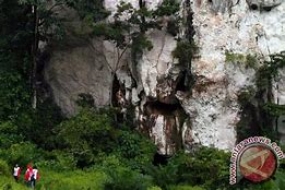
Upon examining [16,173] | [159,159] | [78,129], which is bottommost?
[16,173]

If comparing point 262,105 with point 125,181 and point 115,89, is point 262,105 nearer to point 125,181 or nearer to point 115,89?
point 115,89

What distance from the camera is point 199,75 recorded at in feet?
63.0

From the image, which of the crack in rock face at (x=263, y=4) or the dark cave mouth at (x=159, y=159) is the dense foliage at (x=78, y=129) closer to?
the dark cave mouth at (x=159, y=159)

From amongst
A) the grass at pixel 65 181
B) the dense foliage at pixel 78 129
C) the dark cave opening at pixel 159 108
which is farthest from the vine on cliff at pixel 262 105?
the grass at pixel 65 181

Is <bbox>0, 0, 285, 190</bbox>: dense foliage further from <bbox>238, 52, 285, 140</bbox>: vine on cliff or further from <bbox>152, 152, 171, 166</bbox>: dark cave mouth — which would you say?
<bbox>152, 152, 171, 166</bbox>: dark cave mouth

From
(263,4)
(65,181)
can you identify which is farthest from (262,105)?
(65,181)

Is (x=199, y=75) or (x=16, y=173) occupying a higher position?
(x=199, y=75)

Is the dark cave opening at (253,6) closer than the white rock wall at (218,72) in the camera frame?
No

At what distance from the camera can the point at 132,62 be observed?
800 inches

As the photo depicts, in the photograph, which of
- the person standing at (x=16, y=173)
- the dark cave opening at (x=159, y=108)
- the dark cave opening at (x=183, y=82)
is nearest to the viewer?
the person standing at (x=16, y=173)

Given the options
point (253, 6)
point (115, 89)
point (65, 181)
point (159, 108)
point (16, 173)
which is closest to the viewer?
point (16, 173)

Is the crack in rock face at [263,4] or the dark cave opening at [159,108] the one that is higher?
the crack in rock face at [263,4]

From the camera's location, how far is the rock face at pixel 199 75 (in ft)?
63.0

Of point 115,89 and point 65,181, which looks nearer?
point 65,181
